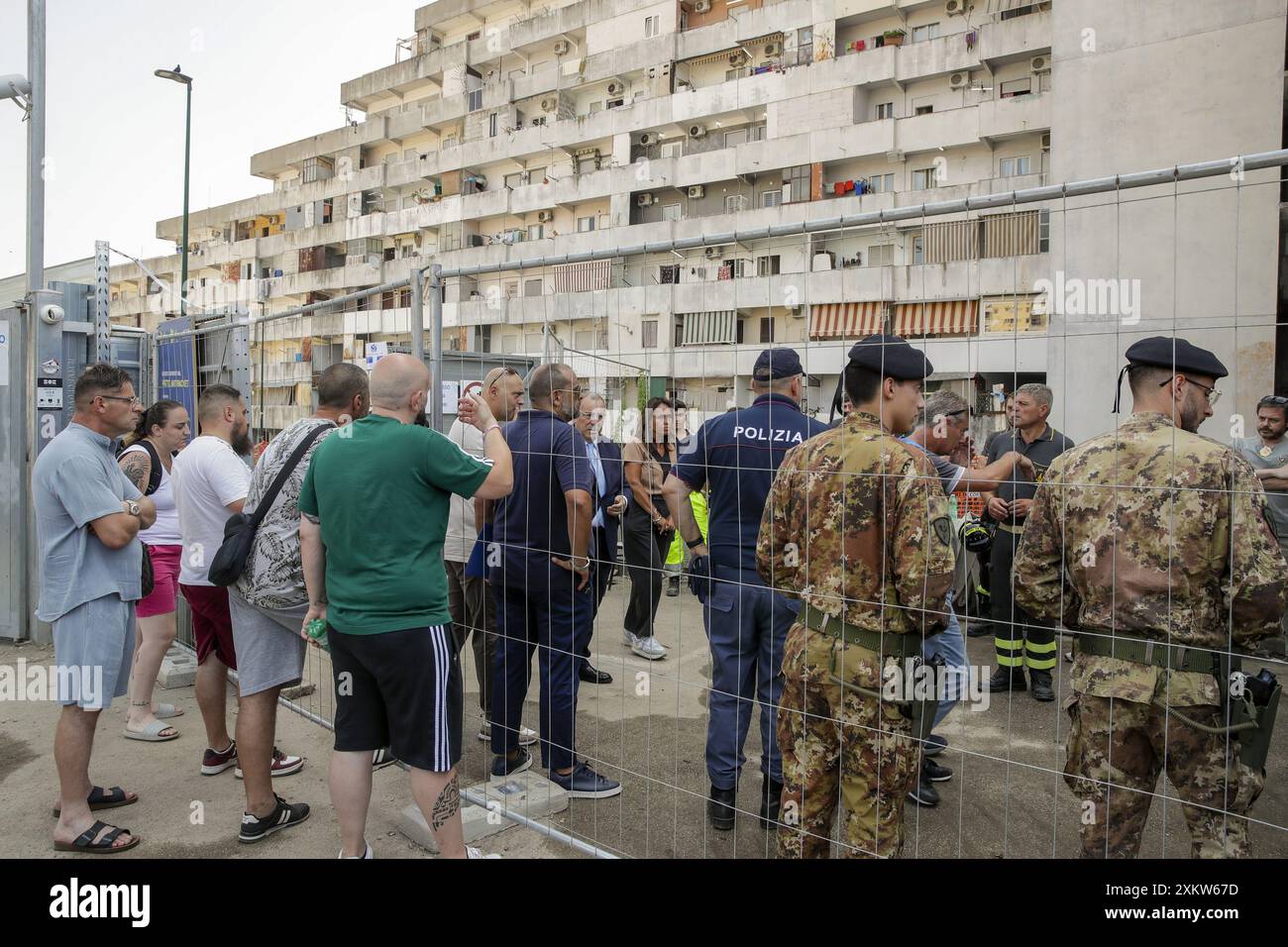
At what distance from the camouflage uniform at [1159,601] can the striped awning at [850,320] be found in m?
0.87

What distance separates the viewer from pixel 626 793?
407 cm

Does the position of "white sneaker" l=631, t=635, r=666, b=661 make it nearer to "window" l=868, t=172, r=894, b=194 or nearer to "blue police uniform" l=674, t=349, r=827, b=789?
"blue police uniform" l=674, t=349, r=827, b=789

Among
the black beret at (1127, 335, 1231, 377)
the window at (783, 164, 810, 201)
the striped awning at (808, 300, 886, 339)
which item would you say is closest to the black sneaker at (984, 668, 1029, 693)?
the striped awning at (808, 300, 886, 339)

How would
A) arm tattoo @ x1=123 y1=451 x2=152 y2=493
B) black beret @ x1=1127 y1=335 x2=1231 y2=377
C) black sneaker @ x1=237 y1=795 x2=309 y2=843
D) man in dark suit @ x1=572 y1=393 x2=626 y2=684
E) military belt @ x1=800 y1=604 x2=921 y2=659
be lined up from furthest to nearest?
man in dark suit @ x1=572 y1=393 x2=626 y2=684 → arm tattoo @ x1=123 y1=451 x2=152 y2=493 → black sneaker @ x1=237 y1=795 x2=309 y2=843 → military belt @ x1=800 y1=604 x2=921 y2=659 → black beret @ x1=1127 y1=335 x2=1231 y2=377

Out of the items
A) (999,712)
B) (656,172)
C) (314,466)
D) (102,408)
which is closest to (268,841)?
(314,466)

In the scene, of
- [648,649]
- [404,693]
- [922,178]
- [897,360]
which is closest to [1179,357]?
[897,360]

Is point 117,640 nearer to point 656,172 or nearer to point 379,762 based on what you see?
point 379,762

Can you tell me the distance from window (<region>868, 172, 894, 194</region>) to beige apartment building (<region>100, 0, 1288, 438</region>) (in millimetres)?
46

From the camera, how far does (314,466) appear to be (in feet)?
9.86

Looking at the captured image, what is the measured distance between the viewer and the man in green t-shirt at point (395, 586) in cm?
284

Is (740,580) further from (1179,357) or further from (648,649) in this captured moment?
(648,649)

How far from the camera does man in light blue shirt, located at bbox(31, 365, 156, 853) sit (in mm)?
3566

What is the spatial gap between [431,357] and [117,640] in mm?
1917

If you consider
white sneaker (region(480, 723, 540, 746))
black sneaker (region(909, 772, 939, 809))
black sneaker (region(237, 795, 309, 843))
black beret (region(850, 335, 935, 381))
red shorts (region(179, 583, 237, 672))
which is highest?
black beret (region(850, 335, 935, 381))
